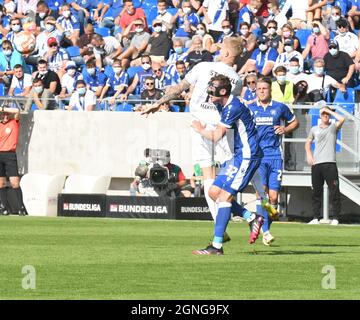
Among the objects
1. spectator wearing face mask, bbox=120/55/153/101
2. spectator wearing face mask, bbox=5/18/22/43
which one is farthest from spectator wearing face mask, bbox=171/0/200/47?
spectator wearing face mask, bbox=5/18/22/43

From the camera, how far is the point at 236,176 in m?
16.2

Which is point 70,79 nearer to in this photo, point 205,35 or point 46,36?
point 46,36

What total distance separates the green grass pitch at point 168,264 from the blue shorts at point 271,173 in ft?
2.91

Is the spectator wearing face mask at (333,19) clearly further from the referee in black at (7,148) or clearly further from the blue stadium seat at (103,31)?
the referee in black at (7,148)

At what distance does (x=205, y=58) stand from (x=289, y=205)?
4.04 m

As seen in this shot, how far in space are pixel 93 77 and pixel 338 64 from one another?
6.50 meters

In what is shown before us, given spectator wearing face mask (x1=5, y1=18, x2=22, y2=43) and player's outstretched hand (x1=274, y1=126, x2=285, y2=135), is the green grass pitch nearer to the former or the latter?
player's outstretched hand (x1=274, y1=126, x2=285, y2=135)

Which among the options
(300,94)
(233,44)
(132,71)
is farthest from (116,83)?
(233,44)

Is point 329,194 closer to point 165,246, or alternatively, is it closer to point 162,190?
point 162,190

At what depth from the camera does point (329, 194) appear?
2752 centimetres

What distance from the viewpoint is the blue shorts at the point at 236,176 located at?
16.2m

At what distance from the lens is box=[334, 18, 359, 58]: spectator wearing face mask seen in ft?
97.4
